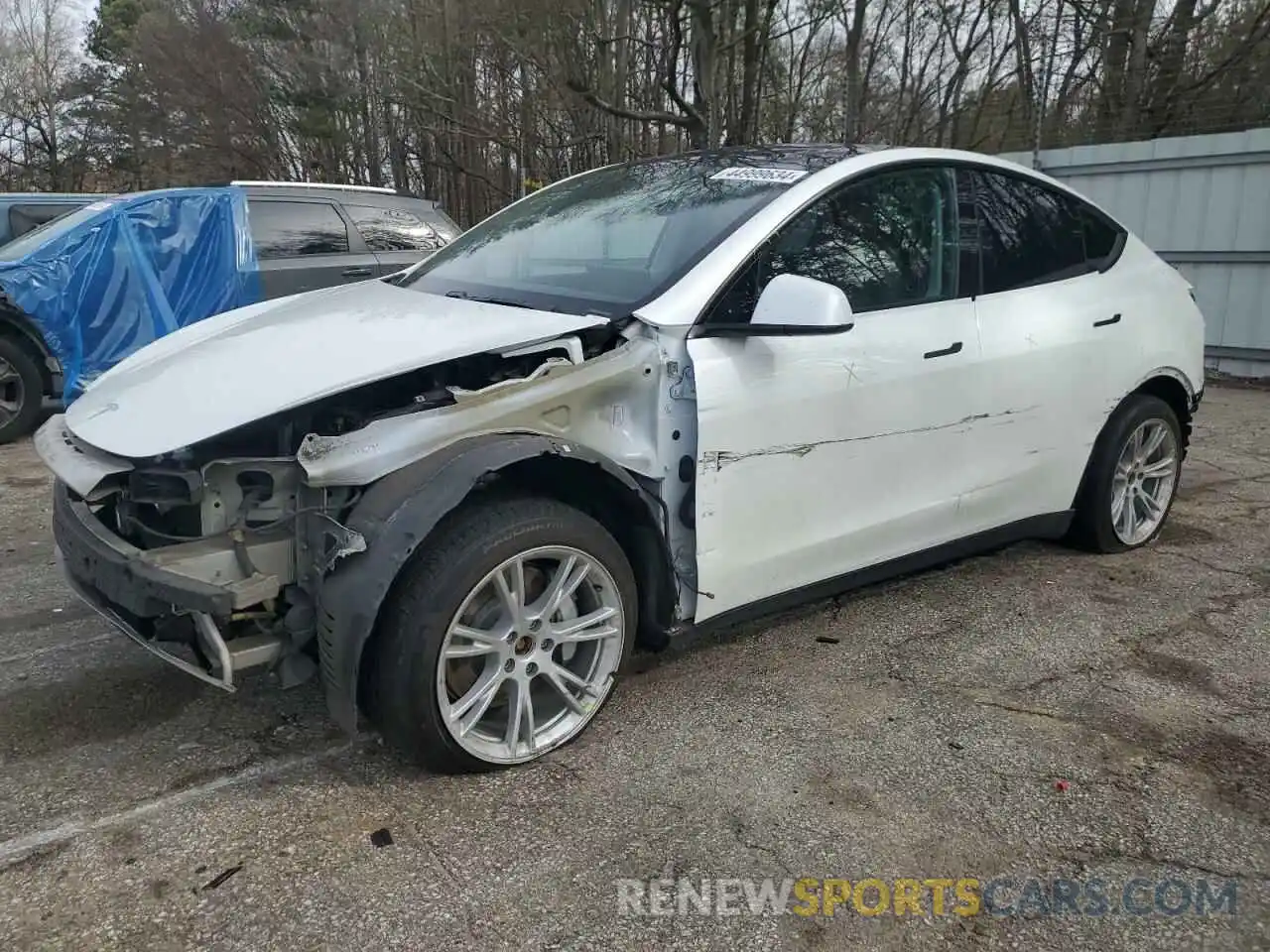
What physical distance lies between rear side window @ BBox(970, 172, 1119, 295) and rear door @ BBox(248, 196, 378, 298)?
515 centimetres

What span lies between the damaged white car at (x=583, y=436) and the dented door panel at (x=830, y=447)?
10 millimetres

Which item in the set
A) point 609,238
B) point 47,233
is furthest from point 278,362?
point 47,233

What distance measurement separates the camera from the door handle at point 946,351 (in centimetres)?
338

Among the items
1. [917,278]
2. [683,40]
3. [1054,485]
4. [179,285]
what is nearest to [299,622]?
[917,278]

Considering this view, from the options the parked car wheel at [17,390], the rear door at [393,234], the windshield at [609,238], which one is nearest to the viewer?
the windshield at [609,238]

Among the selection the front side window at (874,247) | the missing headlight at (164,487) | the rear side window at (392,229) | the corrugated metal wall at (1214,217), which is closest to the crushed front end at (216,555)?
the missing headlight at (164,487)

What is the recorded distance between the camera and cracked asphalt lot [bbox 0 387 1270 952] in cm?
217

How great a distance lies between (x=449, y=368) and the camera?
278cm

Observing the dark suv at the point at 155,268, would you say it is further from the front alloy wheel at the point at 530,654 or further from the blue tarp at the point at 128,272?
the front alloy wheel at the point at 530,654

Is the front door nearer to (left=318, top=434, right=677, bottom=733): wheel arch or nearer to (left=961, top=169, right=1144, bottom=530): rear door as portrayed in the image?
(left=961, top=169, right=1144, bottom=530): rear door

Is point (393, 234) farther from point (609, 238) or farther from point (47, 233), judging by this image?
point (609, 238)

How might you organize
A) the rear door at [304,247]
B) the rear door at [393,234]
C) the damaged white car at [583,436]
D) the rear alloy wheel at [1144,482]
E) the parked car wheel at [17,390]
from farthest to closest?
the rear door at [393,234] → the rear door at [304,247] → the parked car wheel at [17,390] → the rear alloy wheel at [1144,482] → the damaged white car at [583,436]

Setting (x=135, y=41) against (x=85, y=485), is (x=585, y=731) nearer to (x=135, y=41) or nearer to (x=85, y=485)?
(x=85, y=485)

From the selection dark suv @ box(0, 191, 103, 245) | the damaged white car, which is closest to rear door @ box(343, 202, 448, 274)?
dark suv @ box(0, 191, 103, 245)
